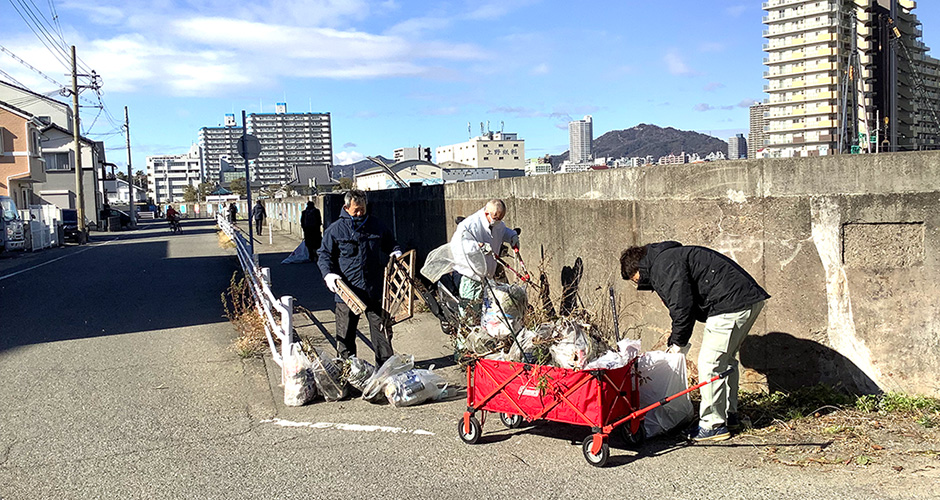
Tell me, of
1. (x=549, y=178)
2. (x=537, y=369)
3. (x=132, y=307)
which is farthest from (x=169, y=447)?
(x=132, y=307)

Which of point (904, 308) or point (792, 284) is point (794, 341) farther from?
point (904, 308)

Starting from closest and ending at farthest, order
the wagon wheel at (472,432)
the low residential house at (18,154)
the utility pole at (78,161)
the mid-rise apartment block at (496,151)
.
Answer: the wagon wheel at (472,432) < the utility pole at (78,161) < the low residential house at (18,154) < the mid-rise apartment block at (496,151)

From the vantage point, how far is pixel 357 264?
708cm

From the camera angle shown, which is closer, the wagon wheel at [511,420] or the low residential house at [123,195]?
the wagon wheel at [511,420]

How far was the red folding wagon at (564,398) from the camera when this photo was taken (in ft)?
15.8

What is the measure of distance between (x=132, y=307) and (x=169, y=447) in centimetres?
780

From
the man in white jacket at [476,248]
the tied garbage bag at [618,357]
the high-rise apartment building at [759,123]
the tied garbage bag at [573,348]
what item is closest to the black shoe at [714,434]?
the tied garbage bag at [618,357]

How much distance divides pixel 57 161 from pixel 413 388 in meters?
63.9

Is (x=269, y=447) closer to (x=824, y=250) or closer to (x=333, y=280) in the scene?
(x=333, y=280)

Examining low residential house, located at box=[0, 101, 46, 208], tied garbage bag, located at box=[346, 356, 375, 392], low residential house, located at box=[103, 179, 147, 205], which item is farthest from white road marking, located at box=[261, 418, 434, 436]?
low residential house, located at box=[103, 179, 147, 205]

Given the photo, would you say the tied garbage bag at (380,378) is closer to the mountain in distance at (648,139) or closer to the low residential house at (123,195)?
the mountain in distance at (648,139)

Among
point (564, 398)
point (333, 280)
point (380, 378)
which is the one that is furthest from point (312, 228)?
point (564, 398)

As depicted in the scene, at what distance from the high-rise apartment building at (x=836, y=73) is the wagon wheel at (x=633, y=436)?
43.7 meters

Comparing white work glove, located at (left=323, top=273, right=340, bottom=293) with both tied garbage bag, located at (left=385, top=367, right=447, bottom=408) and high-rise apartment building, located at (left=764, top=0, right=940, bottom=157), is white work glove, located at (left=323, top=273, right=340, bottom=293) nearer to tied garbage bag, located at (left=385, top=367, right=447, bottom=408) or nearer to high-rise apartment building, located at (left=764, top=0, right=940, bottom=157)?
tied garbage bag, located at (left=385, top=367, right=447, bottom=408)
